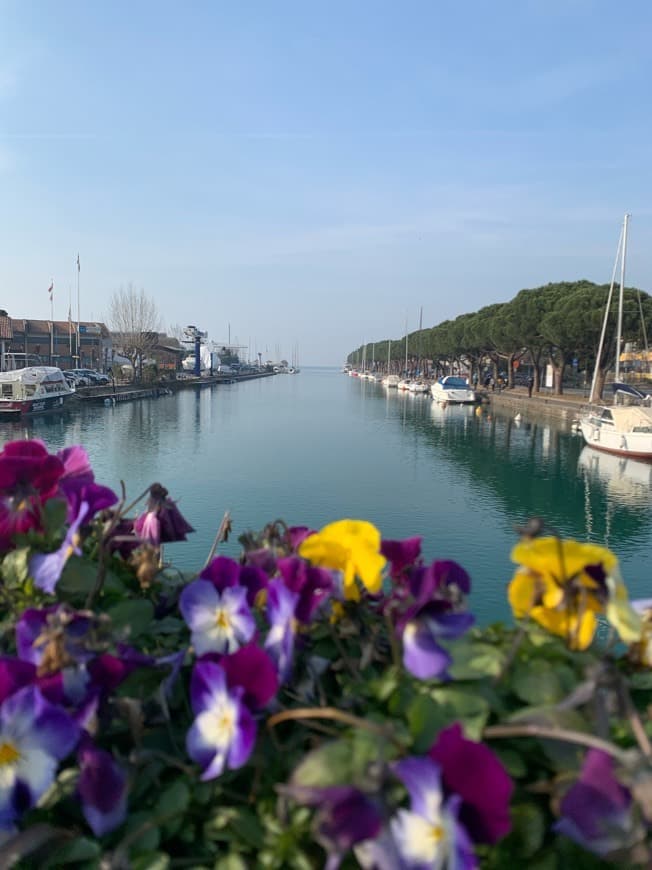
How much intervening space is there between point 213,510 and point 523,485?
8.89m

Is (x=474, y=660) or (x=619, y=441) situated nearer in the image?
(x=474, y=660)

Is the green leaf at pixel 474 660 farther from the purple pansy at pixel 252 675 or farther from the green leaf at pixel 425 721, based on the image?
the purple pansy at pixel 252 675

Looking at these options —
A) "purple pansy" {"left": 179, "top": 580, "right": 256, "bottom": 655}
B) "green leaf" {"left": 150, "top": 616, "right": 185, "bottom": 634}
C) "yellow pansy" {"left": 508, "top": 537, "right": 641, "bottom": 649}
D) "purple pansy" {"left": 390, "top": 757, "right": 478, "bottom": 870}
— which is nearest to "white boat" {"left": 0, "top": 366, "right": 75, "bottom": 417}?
"green leaf" {"left": 150, "top": 616, "right": 185, "bottom": 634}

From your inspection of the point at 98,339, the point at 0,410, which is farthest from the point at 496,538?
the point at 98,339

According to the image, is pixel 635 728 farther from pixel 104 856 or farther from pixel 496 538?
pixel 496 538

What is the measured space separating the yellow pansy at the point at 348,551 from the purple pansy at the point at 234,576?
129 mm

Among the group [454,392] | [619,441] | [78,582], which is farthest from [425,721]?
[454,392]

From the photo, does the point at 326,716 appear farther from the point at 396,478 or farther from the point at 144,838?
the point at 396,478

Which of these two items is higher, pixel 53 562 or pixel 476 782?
pixel 53 562

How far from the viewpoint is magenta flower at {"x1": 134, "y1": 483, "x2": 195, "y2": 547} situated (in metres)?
1.35

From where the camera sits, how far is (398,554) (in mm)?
1167

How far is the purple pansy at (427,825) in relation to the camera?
690 millimetres

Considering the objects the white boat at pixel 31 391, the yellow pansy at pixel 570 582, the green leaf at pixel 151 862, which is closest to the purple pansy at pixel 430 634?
the yellow pansy at pixel 570 582

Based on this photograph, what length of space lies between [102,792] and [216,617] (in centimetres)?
29
